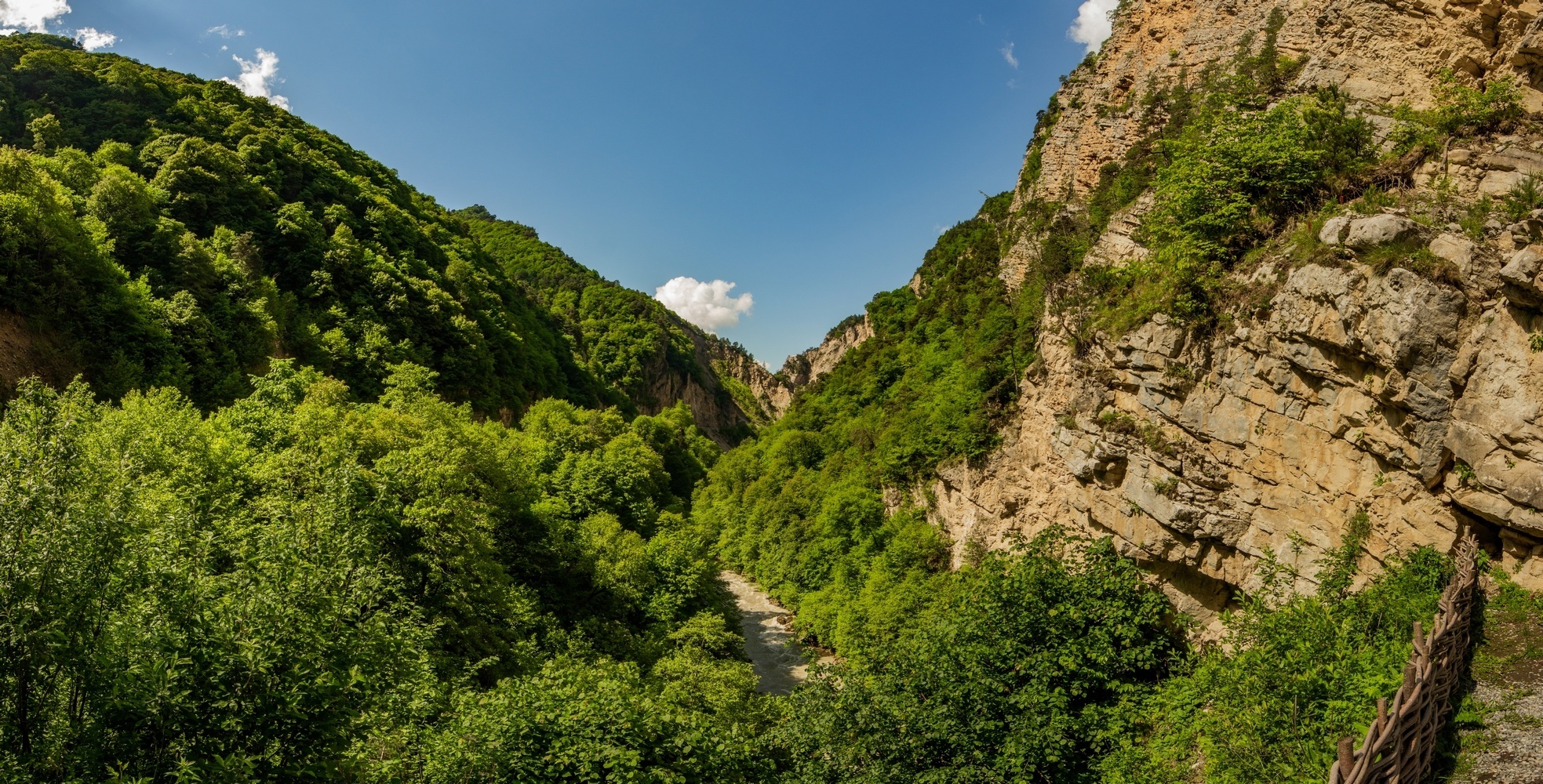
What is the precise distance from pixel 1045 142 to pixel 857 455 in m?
19.6

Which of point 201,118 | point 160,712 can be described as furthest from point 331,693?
point 201,118

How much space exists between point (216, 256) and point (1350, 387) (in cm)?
4161

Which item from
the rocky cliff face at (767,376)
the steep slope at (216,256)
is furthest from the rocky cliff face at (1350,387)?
the rocky cliff face at (767,376)

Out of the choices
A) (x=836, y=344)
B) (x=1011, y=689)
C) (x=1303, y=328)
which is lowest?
(x=1011, y=689)

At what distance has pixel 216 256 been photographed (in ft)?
102

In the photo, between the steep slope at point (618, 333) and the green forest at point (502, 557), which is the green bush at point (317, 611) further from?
the steep slope at point (618, 333)

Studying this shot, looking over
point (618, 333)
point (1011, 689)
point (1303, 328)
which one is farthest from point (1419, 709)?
point (618, 333)

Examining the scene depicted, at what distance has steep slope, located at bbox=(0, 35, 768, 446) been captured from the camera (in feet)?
76.5

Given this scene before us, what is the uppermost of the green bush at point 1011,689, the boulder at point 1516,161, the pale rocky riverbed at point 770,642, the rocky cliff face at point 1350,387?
the boulder at point 1516,161

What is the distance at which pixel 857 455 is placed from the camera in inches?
1542

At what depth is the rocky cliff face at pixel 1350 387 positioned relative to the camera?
970 cm

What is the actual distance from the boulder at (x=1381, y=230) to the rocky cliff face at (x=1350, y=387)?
1.6 inches

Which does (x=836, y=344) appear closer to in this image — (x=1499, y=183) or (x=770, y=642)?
(x=770, y=642)

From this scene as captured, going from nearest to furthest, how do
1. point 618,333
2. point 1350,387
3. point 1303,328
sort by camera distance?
point 1350,387, point 1303,328, point 618,333
